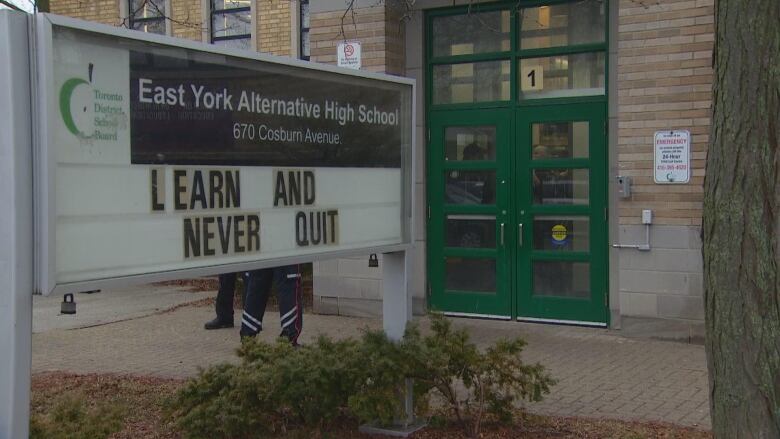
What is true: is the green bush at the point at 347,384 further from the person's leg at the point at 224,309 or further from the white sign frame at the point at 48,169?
the person's leg at the point at 224,309

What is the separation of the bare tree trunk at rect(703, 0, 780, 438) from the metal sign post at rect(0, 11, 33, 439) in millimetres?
2802

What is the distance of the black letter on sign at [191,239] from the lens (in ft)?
13.2

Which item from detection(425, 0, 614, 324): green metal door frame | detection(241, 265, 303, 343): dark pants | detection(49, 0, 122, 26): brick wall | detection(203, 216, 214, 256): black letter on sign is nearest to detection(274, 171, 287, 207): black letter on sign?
detection(203, 216, 214, 256): black letter on sign

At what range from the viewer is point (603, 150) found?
895cm

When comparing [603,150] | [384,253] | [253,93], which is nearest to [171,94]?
[253,93]

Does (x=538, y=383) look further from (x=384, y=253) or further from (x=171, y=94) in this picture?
(x=171, y=94)

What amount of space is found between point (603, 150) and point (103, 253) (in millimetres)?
6319

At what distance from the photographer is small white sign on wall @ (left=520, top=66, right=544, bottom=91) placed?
9323mm

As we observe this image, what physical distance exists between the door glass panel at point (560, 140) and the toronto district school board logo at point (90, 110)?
619 cm

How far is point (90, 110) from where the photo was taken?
3.53m

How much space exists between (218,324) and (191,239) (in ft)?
18.5

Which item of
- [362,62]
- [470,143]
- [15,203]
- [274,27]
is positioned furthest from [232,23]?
[15,203]

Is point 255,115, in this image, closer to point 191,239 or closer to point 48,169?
point 191,239

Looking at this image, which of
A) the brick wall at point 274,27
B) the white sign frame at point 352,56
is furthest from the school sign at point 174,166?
the brick wall at point 274,27
